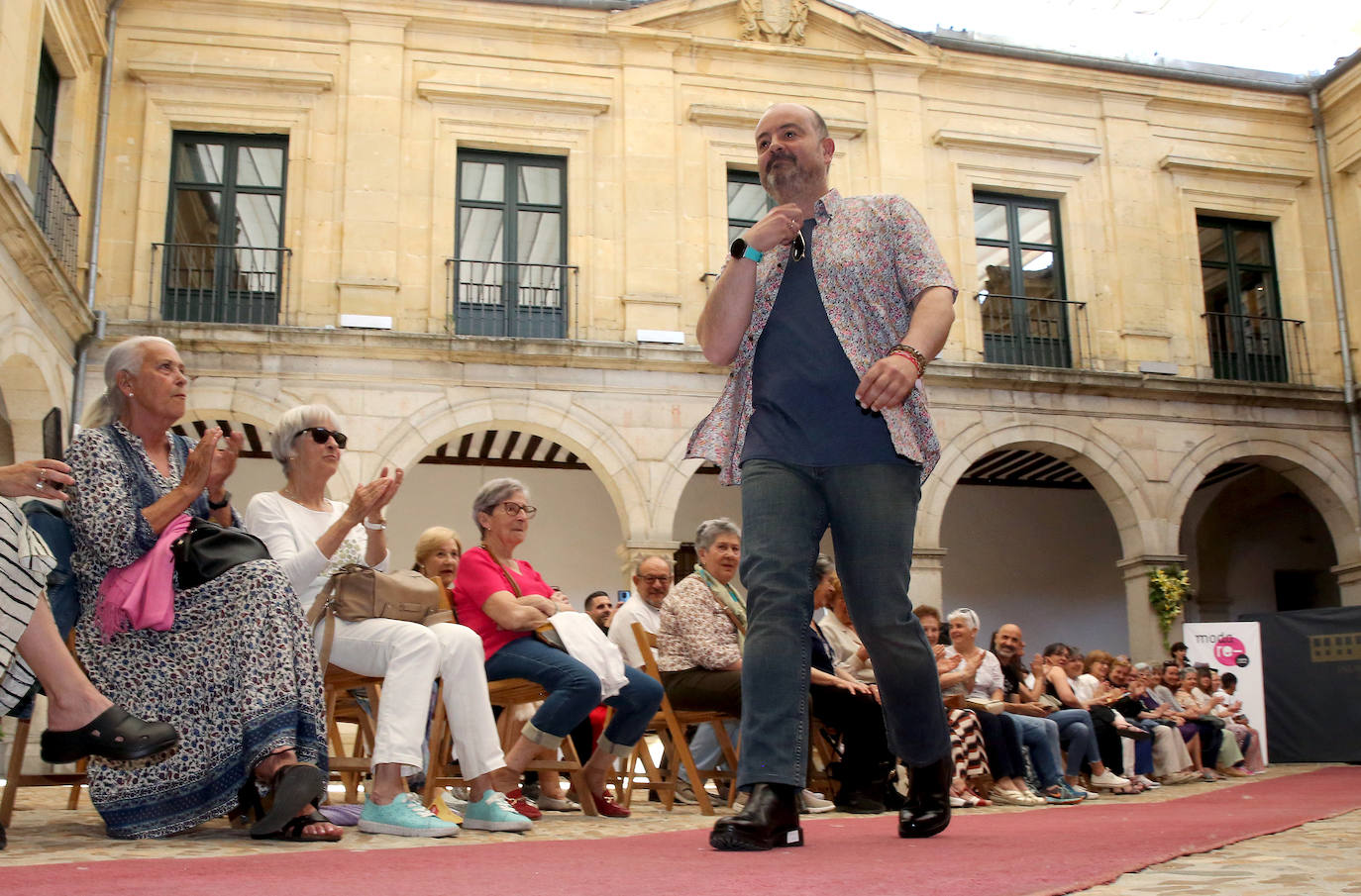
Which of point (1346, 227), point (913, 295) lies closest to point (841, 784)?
point (913, 295)

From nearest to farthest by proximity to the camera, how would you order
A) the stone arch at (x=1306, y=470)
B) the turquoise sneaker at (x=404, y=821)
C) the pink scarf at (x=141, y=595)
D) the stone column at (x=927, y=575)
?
the pink scarf at (x=141, y=595)
the turquoise sneaker at (x=404, y=821)
the stone column at (x=927, y=575)
the stone arch at (x=1306, y=470)

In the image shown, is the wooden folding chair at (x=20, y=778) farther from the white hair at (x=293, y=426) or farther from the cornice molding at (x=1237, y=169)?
the cornice molding at (x=1237, y=169)

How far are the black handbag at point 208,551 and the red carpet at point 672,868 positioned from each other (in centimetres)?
89

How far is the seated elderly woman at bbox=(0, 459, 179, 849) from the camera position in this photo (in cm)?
298

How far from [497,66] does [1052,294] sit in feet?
21.7

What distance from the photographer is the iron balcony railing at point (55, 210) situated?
10.7 meters

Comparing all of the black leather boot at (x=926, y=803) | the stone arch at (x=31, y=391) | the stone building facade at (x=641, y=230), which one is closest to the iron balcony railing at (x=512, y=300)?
the stone building facade at (x=641, y=230)

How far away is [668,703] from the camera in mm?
5430

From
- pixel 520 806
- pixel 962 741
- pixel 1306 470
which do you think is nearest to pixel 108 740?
pixel 520 806

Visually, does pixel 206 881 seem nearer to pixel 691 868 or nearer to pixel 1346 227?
pixel 691 868

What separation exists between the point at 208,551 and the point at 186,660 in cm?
29

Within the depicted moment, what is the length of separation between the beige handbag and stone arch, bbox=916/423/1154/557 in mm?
9709

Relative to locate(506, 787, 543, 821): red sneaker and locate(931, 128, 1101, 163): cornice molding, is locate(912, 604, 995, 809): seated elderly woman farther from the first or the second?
locate(931, 128, 1101, 163): cornice molding

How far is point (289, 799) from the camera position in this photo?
3.02 m
